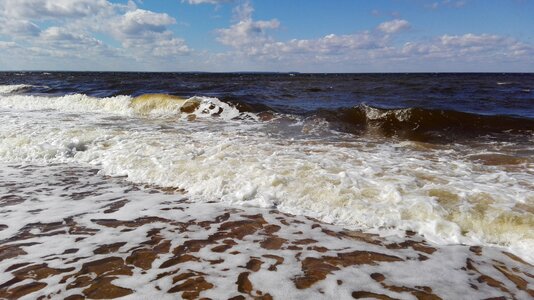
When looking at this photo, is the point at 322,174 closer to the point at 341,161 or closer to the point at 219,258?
the point at 341,161

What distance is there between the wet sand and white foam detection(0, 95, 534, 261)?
41 centimetres

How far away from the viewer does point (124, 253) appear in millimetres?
4004

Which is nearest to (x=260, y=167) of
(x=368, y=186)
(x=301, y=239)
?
(x=368, y=186)

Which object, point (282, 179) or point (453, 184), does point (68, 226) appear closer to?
point (282, 179)

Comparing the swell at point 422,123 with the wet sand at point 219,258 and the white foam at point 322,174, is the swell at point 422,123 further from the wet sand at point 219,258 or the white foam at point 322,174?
the wet sand at point 219,258

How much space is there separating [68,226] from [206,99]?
44.0 ft

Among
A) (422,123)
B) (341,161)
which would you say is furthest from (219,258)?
(422,123)

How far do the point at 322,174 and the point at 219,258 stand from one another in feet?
9.39

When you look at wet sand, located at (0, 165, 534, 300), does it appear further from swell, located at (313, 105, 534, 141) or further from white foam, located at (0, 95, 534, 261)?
swell, located at (313, 105, 534, 141)

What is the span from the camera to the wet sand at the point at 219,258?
10.8 ft

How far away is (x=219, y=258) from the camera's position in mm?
3930

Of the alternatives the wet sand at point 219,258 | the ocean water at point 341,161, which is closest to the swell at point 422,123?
the ocean water at point 341,161

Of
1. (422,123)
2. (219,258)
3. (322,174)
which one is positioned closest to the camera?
(219,258)

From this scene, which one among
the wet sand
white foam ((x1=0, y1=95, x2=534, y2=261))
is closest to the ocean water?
white foam ((x1=0, y1=95, x2=534, y2=261))
